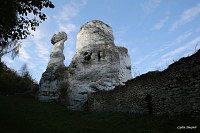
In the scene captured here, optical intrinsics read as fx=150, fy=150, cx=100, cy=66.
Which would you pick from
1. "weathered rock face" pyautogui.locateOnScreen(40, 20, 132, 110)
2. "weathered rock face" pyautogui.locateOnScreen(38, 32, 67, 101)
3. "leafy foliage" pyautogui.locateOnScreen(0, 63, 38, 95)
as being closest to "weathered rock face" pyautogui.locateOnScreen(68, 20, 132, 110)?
"weathered rock face" pyautogui.locateOnScreen(40, 20, 132, 110)

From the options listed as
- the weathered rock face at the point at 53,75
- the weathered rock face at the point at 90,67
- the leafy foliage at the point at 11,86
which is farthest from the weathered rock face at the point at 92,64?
the leafy foliage at the point at 11,86

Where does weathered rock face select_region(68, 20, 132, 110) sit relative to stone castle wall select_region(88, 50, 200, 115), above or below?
above

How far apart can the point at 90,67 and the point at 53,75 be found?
743cm

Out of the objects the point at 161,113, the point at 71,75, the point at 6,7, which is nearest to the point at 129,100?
the point at 161,113

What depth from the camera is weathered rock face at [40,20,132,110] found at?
17094 mm

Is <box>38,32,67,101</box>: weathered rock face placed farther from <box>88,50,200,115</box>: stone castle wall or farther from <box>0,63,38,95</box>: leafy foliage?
<box>88,50,200,115</box>: stone castle wall

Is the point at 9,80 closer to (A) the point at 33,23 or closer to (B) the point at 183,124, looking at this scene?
(A) the point at 33,23

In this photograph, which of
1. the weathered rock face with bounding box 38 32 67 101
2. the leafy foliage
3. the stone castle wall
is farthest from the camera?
the leafy foliage

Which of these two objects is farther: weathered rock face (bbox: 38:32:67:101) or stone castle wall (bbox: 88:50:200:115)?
weathered rock face (bbox: 38:32:67:101)

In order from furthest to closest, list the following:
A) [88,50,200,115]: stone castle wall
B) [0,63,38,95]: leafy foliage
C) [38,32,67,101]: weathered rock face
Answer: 1. [0,63,38,95]: leafy foliage
2. [38,32,67,101]: weathered rock face
3. [88,50,200,115]: stone castle wall

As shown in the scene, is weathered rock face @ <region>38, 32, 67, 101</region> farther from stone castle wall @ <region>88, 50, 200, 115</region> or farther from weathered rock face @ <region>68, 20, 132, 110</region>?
stone castle wall @ <region>88, 50, 200, 115</region>

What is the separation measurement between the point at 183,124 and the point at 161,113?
225cm

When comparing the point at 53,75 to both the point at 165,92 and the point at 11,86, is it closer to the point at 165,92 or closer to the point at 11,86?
the point at 11,86

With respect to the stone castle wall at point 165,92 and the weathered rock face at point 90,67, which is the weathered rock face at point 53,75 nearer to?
the weathered rock face at point 90,67
